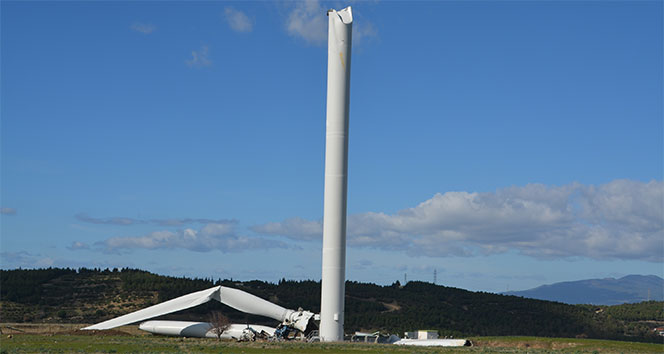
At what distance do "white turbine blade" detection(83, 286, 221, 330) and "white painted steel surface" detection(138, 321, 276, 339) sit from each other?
6.77 ft

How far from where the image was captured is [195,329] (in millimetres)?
60875

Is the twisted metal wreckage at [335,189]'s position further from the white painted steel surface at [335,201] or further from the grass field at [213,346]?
the grass field at [213,346]

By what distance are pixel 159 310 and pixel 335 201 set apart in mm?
17542

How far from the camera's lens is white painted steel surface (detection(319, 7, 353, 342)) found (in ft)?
172

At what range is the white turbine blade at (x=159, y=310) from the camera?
58.0m

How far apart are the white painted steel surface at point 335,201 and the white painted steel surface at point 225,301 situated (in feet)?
12.7

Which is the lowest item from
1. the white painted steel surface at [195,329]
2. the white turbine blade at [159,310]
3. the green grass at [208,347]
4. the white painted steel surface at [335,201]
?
the green grass at [208,347]

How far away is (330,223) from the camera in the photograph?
2069 inches

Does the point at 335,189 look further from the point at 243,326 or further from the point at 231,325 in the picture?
the point at 231,325

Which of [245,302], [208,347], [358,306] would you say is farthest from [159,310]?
[358,306]

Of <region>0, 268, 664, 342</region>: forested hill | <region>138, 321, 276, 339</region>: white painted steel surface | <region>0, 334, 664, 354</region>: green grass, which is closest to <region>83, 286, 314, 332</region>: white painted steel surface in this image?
<region>138, 321, 276, 339</region>: white painted steel surface

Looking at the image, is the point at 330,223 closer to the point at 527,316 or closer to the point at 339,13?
the point at 339,13

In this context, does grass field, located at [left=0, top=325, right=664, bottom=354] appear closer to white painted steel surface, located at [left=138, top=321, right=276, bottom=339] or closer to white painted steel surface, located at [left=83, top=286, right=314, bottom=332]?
white painted steel surface, located at [left=83, top=286, right=314, bottom=332]

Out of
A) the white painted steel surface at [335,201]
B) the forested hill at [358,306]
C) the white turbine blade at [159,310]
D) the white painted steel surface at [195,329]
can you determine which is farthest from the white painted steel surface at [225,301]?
the forested hill at [358,306]
